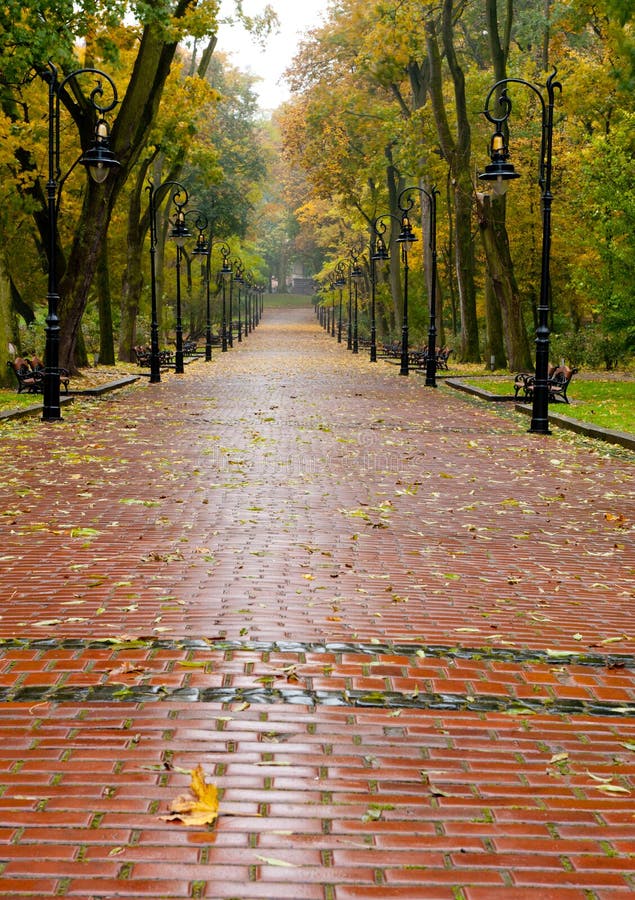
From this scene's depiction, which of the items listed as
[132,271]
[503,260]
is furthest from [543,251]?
[132,271]

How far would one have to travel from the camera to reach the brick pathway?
3355 millimetres

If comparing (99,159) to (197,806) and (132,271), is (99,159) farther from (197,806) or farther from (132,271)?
(132,271)

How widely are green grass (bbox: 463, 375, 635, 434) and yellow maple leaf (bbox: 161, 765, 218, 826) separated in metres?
13.3

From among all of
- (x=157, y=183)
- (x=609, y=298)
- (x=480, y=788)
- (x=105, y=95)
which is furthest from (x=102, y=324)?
(x=480, y=788)

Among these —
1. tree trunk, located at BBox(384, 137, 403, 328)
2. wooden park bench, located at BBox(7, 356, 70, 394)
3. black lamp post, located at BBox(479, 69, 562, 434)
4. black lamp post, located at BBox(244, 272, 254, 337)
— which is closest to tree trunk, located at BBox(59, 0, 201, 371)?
wooden park bench, located at BBox(7, 356, 70, 394)

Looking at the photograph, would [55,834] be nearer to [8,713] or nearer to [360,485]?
[8,713]

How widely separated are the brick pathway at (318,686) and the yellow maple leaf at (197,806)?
4cm

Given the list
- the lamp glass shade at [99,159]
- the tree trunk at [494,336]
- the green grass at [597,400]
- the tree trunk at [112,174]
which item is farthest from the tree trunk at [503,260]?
the lamp glass shade at [99,159]

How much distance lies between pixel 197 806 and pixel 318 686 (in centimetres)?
135

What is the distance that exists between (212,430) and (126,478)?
5152 millimetres

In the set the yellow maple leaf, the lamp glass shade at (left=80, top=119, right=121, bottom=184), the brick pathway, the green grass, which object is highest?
the lamp glass shade at (left=80, top=119, right=121, bottom=184)

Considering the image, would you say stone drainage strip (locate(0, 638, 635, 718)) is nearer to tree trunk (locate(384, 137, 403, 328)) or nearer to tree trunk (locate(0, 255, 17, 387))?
tree trunk (locate(0, 255, 17, 387))

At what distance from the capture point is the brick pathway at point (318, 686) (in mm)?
3355

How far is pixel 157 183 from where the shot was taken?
40.2m
